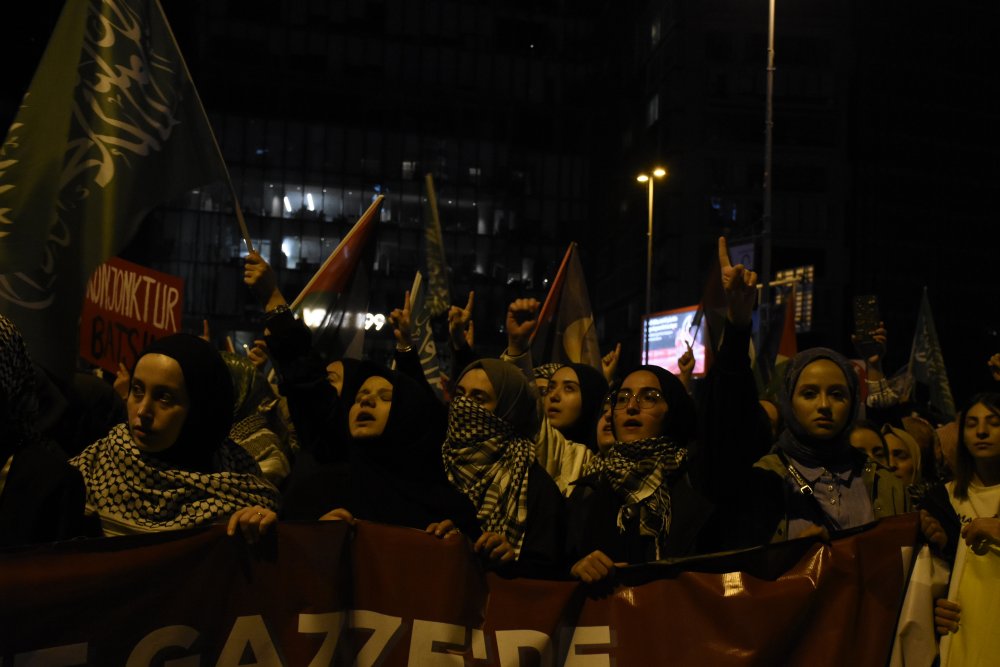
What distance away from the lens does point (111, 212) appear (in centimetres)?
486

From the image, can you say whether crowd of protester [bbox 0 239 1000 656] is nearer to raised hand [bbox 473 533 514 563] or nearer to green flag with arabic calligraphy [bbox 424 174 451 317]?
raised hand [bbox 473 533 514 563]

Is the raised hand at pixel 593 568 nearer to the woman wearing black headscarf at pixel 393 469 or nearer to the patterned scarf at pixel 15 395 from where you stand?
the woman wearing black headscarf at pixel 393 469

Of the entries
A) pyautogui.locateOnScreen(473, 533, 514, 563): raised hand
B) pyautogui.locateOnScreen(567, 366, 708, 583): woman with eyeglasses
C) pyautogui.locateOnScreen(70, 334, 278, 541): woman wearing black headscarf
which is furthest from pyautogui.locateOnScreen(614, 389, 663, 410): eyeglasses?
pyautogui.locateOnScreen(70, 334, 278, 541): woman wearing black headscarf

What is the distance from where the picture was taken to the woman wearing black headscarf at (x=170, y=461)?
3.22 meters

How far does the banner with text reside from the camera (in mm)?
2984

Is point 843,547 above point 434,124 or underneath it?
underneath

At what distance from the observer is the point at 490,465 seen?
4.32m

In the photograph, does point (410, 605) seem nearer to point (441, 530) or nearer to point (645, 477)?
point (441, 530)

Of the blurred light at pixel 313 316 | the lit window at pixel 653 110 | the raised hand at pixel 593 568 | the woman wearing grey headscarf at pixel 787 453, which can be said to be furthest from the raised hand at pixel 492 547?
the lit window at pixel 653 110

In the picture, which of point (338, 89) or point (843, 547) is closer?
point (843, 547)

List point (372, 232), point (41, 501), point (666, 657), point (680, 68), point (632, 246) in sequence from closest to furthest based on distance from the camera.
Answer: point (41, 501) → point (666, 657) → point (372, 232) → point (680, 68) → point (632, 246)

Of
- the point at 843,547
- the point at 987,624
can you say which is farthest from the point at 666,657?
the point at 987,624

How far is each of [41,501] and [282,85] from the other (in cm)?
6416

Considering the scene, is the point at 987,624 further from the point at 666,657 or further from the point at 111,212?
the point at 111,212
